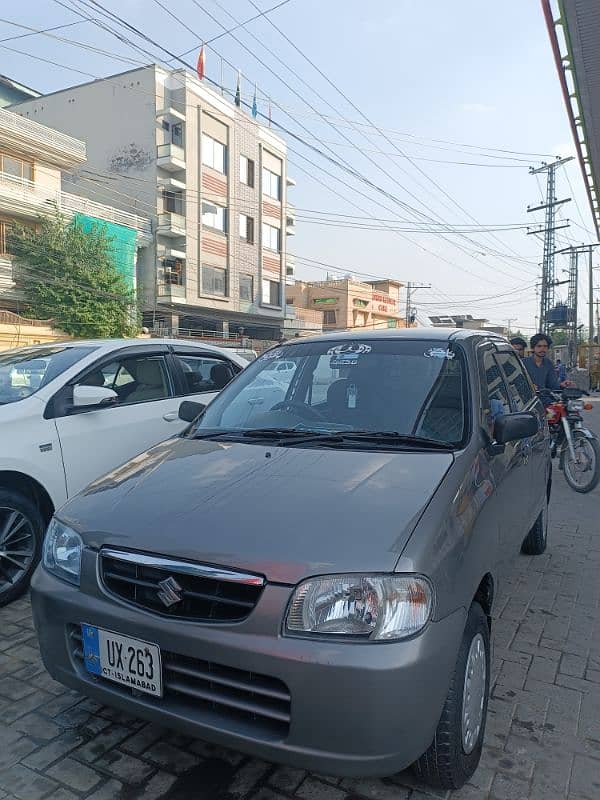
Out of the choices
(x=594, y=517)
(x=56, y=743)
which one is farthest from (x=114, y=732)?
(x=594, y=517)

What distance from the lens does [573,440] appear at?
284 inches

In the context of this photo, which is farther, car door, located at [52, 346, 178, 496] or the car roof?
car door, located at [52, 346, 178, 496]

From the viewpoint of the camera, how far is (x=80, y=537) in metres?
2.32

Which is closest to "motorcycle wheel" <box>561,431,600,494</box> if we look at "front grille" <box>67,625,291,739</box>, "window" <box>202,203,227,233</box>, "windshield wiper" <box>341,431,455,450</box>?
"windshield wiper" <box>341,431,455,450</box>

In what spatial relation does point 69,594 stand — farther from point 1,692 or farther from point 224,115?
point 224,115

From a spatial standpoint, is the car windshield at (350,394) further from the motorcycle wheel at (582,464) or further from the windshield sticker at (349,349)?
the motorcycle wheel at (582,464)

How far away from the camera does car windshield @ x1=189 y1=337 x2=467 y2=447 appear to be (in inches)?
116

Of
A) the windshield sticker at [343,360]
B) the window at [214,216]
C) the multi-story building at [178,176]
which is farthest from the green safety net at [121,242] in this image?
the windshield sticker at [343,360]

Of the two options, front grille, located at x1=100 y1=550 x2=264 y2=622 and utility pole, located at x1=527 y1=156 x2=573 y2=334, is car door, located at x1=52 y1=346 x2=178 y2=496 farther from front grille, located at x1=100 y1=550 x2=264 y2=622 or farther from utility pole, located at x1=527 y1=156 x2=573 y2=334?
utility pole, located at x1=527 y1=156 x2=573 y2=334

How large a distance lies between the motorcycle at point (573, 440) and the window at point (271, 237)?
3919 cm

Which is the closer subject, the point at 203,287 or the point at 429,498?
the point at 429,498

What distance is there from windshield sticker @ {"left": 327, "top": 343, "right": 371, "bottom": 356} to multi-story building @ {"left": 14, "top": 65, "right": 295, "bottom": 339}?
34.0 meters

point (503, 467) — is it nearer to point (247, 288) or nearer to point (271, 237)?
point (247, 288)

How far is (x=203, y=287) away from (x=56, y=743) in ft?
124
